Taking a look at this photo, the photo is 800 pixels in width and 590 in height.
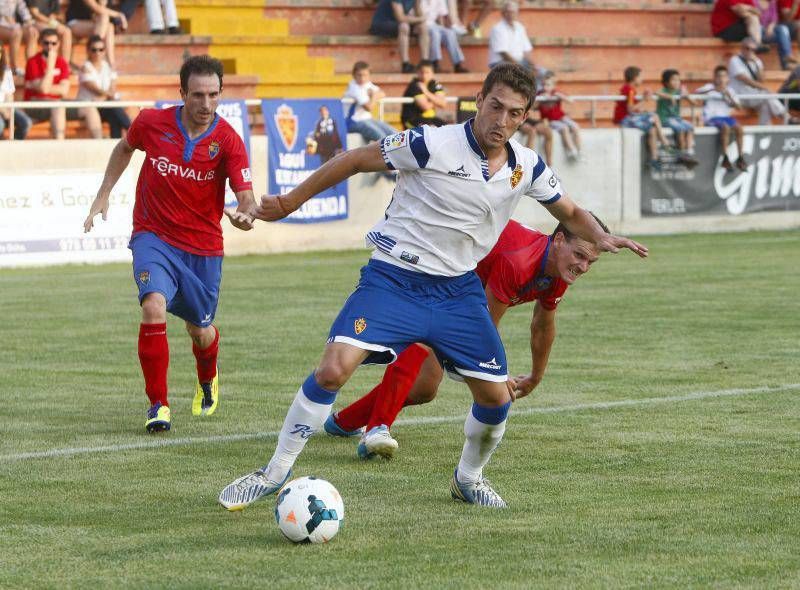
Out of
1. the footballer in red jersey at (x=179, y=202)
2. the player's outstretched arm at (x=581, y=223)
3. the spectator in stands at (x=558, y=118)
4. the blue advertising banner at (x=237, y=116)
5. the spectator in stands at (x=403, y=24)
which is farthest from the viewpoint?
the spectator in stands at (x=403, y=24)

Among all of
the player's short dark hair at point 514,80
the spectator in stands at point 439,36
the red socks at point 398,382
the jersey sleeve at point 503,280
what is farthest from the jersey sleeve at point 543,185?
the spectator in stands at point 439,36

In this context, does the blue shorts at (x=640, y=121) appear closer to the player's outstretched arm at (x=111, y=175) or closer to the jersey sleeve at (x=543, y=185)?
the player's outstretched arm at (x=111, y=175)

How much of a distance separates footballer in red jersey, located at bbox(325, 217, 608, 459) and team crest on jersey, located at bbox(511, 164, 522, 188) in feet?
2.69

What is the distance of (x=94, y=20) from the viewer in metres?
22.8

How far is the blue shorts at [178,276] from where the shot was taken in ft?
29.1

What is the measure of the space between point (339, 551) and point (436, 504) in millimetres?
989

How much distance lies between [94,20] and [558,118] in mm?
7070

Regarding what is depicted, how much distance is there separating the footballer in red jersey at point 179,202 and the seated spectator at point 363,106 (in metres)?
12.7

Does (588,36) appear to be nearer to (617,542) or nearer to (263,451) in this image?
(263,451)

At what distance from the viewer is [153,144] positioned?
9094 mm

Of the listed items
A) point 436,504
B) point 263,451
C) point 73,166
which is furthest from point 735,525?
point 73,166

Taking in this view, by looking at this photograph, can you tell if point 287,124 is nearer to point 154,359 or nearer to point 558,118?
point 558,118

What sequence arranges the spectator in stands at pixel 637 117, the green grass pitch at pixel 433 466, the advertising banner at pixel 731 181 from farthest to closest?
the advertising banner at pixel 731 181, the spectator in stands at pixel 637 117, the green grass pitch at pixel 433 466

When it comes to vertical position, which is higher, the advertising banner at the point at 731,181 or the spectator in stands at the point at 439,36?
the spectator in stands at the point at 439,36
